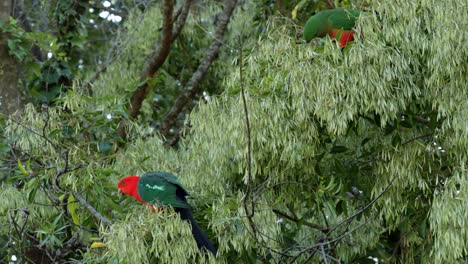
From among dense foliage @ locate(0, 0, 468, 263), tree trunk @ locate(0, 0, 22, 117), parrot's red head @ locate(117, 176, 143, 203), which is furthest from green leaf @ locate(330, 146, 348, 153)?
tree trunk @ locate(0, 0, 22, 117)

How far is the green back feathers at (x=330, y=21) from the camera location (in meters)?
5.11

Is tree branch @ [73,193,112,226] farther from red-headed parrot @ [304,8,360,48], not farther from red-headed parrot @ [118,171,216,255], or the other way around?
red-headed parrot @ [304,8,360,48]

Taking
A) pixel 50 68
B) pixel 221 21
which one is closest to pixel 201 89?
pixel 221 21

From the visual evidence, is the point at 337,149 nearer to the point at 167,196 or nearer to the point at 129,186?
the point at 167,196

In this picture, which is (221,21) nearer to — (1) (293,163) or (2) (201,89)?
(2) (201,89)

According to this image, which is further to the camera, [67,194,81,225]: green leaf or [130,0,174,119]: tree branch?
[130,0,174,119]: tree branch

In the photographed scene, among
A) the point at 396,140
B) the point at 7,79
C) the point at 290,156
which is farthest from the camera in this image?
the point at 7,79

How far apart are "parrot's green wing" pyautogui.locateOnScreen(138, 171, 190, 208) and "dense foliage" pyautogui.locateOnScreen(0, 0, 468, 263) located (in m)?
0.10

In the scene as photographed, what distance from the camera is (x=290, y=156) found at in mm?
4777

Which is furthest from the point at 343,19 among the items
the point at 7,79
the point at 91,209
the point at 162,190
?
the point at 7,79

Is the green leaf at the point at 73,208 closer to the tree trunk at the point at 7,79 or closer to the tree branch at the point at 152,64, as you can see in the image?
the tree trunk at the point at 7,79

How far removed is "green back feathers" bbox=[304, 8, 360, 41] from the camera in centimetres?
511

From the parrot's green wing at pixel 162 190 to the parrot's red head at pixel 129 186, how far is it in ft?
0.37

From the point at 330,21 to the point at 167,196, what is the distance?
136cm
